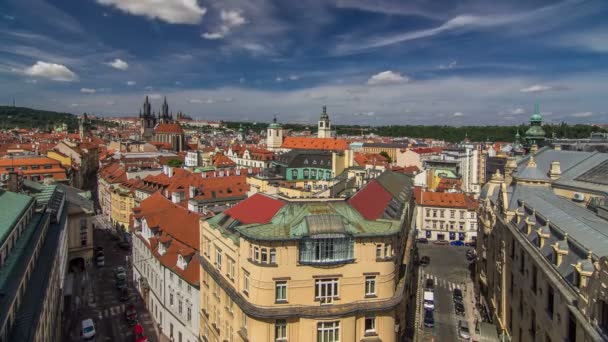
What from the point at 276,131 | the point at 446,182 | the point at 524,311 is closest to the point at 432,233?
the point at 446,182

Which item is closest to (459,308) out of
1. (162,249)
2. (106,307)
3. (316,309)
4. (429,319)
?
(429,319)

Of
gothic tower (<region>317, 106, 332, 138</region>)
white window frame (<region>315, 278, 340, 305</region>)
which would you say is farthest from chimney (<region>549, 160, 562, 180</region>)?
gothic tower (<region>317, 106, 332, 138</region>)

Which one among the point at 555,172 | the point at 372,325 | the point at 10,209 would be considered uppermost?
the point at 555,172

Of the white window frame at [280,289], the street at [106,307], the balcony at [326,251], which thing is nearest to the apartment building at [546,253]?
the balcony at [326,251]

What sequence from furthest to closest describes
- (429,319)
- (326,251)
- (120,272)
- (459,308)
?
(120,272)
(459,308)
(429,319)
(326,251)

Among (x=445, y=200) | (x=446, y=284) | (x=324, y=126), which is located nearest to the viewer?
(x=446, y=284)

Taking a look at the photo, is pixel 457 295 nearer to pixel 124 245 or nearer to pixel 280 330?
pixel 280 330

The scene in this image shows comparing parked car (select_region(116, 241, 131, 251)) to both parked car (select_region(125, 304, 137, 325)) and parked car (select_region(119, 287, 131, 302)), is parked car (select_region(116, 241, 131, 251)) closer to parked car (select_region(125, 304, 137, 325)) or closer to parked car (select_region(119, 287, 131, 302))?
parked car (select_region(119, 287, 131, 302))

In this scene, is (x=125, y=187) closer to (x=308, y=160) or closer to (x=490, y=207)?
(x=308, y=160)
